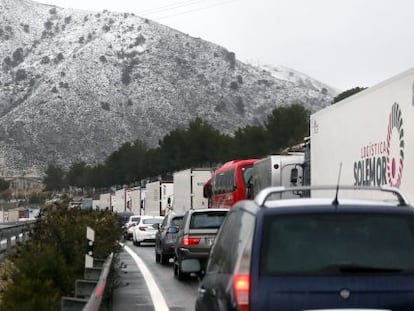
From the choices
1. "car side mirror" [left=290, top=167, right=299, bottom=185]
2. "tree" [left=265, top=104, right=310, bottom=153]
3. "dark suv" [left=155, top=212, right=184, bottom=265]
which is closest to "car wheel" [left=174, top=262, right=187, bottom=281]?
"dark suv" [left=155, top=212, right=184, bottom=265]

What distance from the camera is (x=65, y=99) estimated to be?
188750 millimetres

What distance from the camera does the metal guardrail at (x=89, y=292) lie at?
332 inches

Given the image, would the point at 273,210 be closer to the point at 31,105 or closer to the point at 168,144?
the point at 168,144

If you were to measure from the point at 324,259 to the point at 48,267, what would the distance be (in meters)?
6.19

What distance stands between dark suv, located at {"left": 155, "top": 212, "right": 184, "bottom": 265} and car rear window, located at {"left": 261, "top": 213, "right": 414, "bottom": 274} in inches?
802

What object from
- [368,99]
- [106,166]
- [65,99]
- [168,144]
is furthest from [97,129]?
[368,99]

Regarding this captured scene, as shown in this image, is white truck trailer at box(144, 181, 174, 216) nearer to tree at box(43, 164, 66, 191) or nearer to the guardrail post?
the guardrail post

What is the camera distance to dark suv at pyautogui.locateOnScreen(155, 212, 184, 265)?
27247 mm

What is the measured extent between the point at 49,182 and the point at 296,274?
17107 centimetres

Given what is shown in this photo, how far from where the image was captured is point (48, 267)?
454 inches

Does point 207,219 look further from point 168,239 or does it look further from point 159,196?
point 159,196

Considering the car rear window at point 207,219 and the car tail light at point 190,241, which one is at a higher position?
the car rear window at point 207,219

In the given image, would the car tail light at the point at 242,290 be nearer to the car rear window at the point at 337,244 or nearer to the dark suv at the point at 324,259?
the dark suv at the point at 324,259

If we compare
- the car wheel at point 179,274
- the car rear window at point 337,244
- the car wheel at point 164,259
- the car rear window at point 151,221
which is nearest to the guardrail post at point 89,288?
the car rear window at point 337,244
